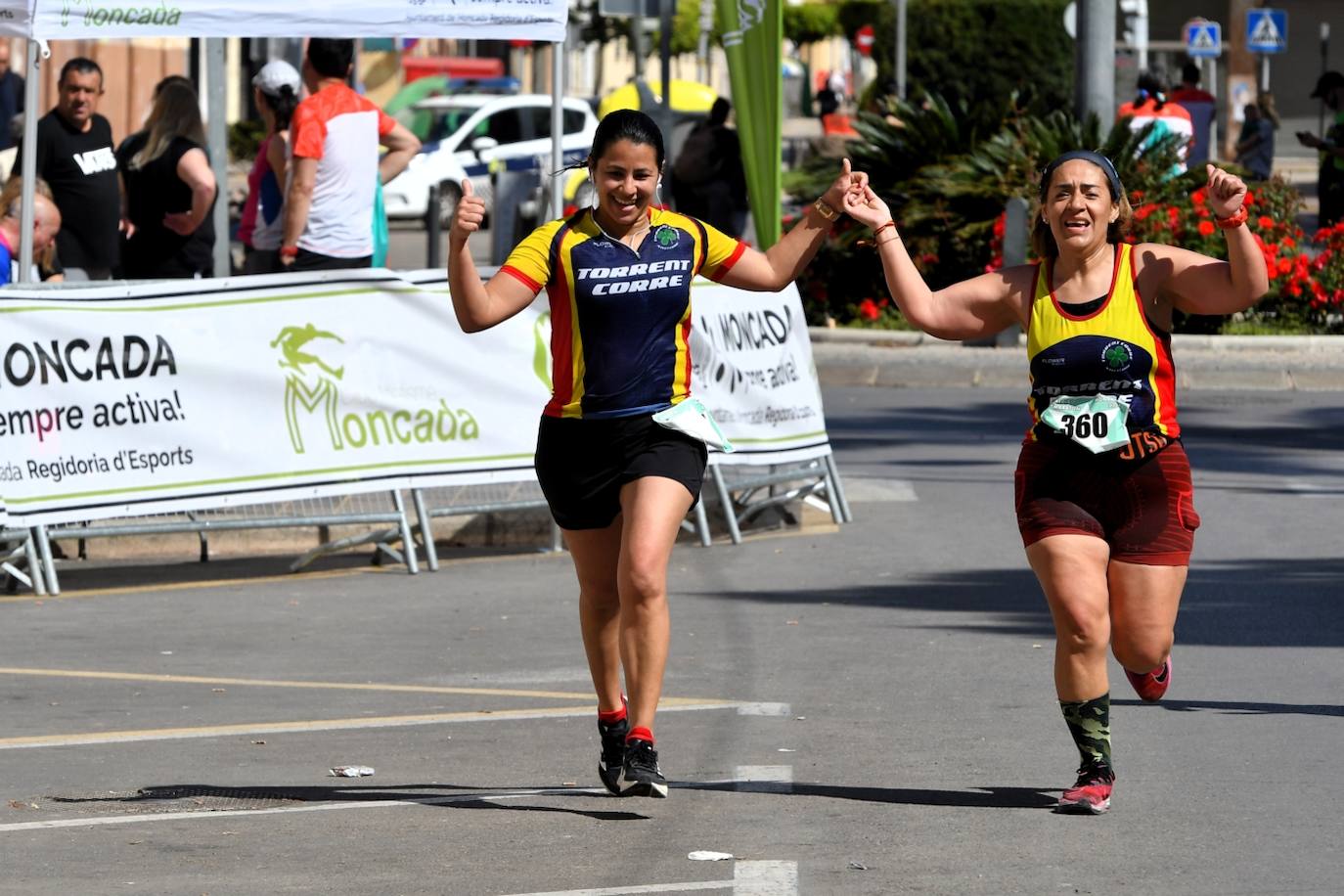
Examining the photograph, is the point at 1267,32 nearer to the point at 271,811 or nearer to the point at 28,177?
the point at 28,177

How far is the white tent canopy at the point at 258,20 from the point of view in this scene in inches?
430

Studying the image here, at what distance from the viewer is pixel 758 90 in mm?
12336

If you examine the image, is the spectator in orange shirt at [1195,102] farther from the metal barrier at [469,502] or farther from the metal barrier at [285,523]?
the metal barrier at [285,523]

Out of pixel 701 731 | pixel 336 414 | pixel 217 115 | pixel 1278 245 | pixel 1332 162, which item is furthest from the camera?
pixel 1332 162

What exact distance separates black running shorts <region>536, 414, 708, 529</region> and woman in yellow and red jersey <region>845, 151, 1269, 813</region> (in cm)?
72

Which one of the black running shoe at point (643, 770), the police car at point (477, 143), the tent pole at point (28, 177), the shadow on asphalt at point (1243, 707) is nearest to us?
the black running shoe at point (643, 770)

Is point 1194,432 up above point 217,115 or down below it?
below

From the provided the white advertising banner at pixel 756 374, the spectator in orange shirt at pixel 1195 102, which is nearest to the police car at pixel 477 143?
the spectator in orange shirt at pixel 1195 102

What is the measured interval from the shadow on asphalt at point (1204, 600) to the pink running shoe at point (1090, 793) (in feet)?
9.19

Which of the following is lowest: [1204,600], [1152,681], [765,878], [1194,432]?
[1194,432]

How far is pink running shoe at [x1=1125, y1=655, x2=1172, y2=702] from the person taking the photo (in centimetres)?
662

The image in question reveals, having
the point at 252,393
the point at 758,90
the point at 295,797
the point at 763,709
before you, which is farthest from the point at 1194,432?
the point at 295,797

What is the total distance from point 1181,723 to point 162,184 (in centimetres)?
752

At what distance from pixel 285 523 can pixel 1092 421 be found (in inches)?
211
